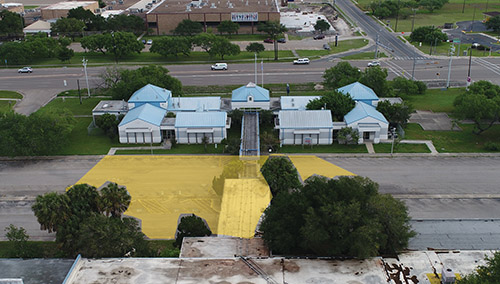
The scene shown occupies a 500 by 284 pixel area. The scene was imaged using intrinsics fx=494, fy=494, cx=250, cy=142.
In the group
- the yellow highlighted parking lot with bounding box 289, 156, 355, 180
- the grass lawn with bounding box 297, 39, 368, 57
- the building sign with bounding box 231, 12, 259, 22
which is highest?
the building sign with bounding box 231, 12, 259, 22

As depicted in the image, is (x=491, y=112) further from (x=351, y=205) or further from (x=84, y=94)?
(x=84, y=94)

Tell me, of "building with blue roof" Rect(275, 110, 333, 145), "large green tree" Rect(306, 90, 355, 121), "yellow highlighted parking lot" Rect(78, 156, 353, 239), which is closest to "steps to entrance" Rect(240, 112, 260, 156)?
"yellow highlighted parking lot" Rect(78, 156, 353, 239)

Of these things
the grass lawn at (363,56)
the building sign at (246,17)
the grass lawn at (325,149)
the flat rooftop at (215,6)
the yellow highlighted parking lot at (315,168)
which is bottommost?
the yellow highlighted parking lot at (315,168)

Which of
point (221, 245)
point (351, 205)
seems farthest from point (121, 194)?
point (351, 205)

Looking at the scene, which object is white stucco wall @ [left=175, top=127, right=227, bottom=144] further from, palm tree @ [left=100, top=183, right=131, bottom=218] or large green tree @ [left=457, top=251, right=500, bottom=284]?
large green tree @ [left=457, top=251, right=500, bottom=284]

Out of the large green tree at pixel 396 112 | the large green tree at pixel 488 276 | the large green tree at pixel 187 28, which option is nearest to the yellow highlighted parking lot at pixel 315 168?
the large green tree at pixel 396 112

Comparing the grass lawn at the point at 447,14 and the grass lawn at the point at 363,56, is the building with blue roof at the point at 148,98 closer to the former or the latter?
the grass lawn at the point at 363,56

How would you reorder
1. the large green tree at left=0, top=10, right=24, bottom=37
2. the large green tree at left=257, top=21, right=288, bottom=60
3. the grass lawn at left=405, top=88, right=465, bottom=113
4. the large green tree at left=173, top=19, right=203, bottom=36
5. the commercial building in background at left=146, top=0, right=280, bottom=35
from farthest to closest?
1. the commercial building in background at left=146, top=0, right=280, bottom=35
2. the large green tree at left=0, top=10, right=24, bottom=37
3. the large green tree at left=173, top=19, right=203, bottom=36
4. the large green tree at left=257, top=21, right=288, bottom=60
5. the grass lawn at left=405, top=88, right=465, bottom=113
